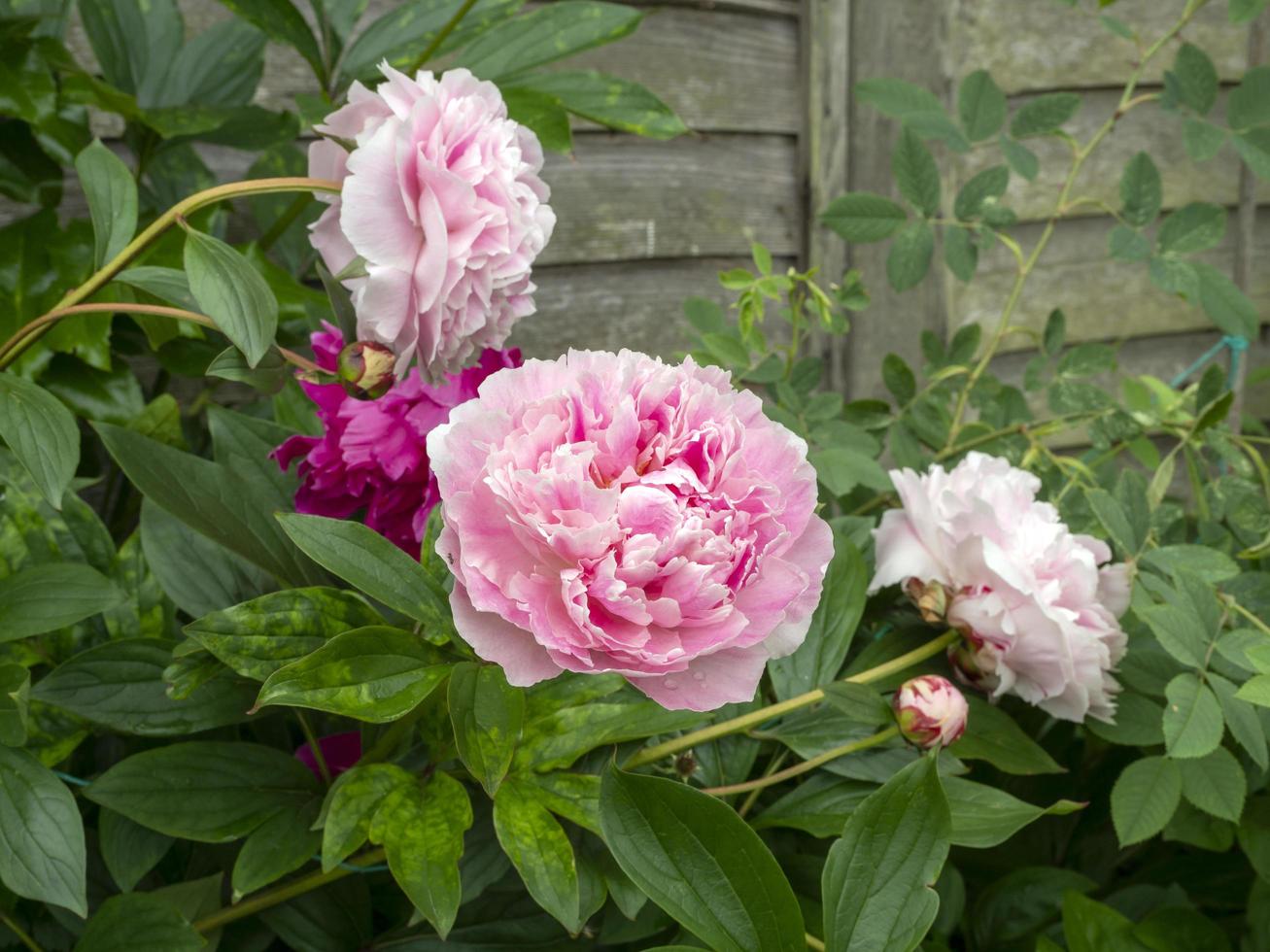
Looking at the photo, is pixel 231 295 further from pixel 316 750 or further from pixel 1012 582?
pixel 1012 582

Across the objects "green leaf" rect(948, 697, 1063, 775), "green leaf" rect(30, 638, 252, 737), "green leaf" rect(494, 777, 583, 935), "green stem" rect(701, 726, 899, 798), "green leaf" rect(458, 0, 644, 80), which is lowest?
"green leaf" rect(948, 697, 1063, 775)

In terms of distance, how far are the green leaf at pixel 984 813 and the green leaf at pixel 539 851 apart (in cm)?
20

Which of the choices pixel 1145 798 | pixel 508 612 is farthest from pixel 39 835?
pixel 1145 798

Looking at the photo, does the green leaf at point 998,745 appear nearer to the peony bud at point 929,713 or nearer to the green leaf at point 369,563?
the peony bud at point 929,713

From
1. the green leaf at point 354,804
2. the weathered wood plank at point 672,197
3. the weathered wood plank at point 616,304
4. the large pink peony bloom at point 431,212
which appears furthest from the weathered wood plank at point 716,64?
the green leaf at point 354,804

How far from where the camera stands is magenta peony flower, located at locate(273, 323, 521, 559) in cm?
63

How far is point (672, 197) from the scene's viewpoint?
5.43ft

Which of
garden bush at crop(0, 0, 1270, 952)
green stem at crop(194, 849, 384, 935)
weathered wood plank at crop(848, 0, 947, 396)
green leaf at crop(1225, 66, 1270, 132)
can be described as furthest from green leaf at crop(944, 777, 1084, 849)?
weathered wood plank at crop(848, 0, 947, 396)

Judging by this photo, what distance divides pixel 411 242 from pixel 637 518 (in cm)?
25

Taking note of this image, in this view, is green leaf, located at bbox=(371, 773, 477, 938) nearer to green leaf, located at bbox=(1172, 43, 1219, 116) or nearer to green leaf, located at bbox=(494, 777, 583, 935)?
green leaf, located at bbox=(494, 777, 583, 935)

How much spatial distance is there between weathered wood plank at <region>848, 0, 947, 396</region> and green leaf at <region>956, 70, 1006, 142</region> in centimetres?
60

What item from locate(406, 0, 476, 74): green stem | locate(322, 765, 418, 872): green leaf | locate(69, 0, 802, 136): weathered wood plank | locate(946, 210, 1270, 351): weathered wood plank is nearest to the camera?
locate(322, 765, 418, 872): green leaf

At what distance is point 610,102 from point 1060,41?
1.24 meters

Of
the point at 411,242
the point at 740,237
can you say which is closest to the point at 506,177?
the point at 411,242
